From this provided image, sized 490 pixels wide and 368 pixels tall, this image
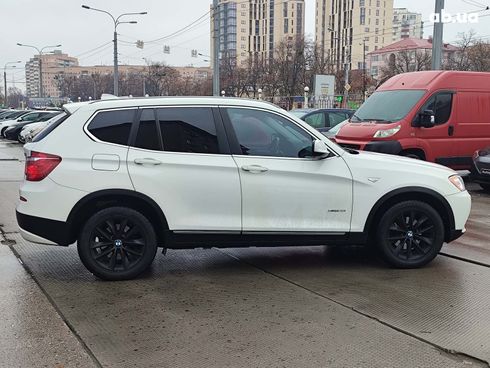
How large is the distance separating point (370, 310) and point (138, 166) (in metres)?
2.47

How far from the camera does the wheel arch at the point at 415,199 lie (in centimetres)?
561

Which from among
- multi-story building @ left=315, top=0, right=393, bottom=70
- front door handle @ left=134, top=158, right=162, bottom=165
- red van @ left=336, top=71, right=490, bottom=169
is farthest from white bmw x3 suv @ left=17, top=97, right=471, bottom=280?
multi-story building @ left=315, top=0, right=393, bottom=70

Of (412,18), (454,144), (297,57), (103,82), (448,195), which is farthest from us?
(412,18)

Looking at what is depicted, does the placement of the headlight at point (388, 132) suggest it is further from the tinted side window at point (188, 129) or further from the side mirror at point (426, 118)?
the tinted side window at point (188, 129)

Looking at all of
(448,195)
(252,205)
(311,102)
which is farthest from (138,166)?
(311,102)

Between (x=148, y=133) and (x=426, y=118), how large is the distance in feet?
22.9

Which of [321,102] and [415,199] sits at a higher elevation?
[321,102]

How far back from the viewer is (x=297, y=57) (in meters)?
70.6

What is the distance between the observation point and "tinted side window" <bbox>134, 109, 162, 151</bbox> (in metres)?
5.27

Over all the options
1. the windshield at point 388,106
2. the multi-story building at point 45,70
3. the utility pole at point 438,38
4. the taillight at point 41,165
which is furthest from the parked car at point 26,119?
the multi-story building at point 45,70

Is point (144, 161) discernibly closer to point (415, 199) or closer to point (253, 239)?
point (253, 239)

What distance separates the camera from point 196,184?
522 centimetres

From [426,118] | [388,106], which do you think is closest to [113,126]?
[426,118]

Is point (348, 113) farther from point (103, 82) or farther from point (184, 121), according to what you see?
point (103, 82)
